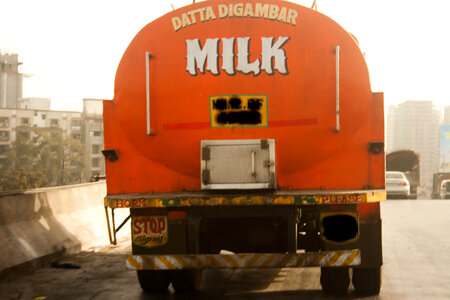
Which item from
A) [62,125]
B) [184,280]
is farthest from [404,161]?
[62,125]

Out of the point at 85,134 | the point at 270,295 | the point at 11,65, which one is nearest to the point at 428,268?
the point at 270,295

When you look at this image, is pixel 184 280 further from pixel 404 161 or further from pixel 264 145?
pixel 404 161

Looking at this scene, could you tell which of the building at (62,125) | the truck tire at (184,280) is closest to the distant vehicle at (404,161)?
the truck tire at (184,280)

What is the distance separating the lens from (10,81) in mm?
142500

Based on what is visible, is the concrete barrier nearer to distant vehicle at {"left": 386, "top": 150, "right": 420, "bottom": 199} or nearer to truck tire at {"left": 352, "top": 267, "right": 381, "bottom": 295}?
truck tire at {"left": 352, "top": 267, "right": 381, "bottom": 295}

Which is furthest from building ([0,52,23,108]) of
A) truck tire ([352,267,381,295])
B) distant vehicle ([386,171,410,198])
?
truck tire ([352,267,381,295])

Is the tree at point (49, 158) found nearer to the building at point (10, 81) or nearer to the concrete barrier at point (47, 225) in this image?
the building at point (10, 81)

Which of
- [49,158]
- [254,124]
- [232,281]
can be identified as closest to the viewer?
[254,124]

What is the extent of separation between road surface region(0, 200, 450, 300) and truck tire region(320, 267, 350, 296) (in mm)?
110

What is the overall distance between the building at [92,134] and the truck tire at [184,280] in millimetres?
115290

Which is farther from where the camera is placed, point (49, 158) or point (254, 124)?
point (49, 158)

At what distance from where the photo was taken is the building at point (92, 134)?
123 metres

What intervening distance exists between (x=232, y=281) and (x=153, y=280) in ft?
4.18

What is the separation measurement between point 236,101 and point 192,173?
0.78 meters
